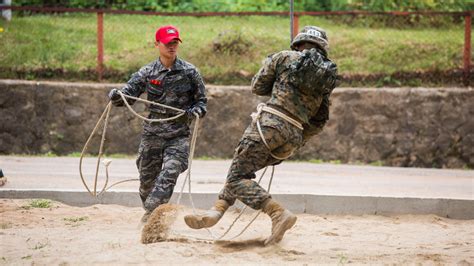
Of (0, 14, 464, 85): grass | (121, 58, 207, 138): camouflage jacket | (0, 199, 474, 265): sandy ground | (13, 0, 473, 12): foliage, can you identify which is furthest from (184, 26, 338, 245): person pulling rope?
(13, 0, 473, 12): foliage

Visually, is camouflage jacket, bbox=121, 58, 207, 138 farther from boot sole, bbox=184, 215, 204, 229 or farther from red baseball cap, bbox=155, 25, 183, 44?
boot sole, bbox=184, 215, 204, 229

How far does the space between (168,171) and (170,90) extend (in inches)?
30.6

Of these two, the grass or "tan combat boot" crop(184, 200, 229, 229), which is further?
the grass

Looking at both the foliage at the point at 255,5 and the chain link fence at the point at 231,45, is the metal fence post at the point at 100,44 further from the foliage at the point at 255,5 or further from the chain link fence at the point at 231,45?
the foliage at the point at 255,5

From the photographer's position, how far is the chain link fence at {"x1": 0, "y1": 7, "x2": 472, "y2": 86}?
15.5 m

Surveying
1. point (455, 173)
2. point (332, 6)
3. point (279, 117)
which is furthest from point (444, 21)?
point (279, 117)

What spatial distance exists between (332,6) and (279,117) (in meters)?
11.9

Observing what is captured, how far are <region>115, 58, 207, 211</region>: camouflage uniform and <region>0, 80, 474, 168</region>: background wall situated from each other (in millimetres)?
6442

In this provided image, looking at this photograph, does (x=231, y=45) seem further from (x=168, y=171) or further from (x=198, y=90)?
(x=168, y=171)

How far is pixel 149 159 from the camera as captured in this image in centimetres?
809

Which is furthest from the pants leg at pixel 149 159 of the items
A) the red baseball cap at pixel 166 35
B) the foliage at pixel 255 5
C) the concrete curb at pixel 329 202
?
the foliage at pixel 255 5

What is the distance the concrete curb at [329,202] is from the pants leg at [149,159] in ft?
5.24

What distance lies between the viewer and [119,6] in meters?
18.9

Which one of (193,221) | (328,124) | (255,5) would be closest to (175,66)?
(193,221)
